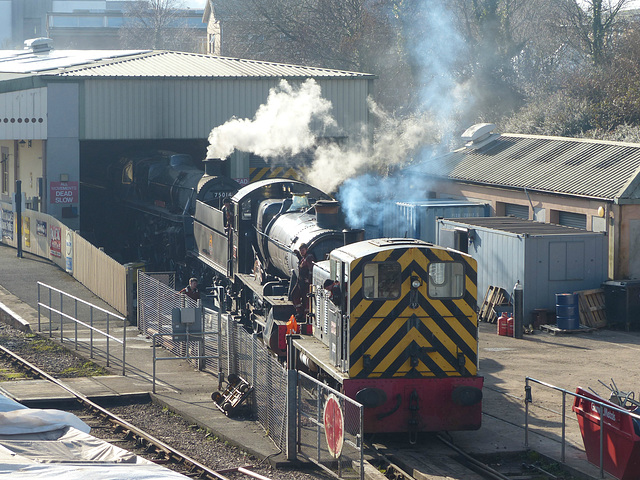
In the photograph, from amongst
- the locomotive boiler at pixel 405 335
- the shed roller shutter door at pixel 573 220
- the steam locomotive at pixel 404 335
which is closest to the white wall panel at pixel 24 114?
the shed roller shutter door at pixel 573 220

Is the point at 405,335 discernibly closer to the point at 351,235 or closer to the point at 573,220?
the point at 351,235

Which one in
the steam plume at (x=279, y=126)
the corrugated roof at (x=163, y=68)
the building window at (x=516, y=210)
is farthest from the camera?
the corrugated roof at (x=163, y=68)

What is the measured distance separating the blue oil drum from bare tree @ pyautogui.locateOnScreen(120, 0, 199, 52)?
79196mm

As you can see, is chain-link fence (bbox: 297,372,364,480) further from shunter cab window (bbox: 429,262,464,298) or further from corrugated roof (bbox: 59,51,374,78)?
corrugated roof (bbox: 59,51,374,78)

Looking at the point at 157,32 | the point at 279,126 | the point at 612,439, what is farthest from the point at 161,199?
the point at 157,32

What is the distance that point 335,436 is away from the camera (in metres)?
11.5

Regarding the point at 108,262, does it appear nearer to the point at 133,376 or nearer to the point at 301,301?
the point at 133,376

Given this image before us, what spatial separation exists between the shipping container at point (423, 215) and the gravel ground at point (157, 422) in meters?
11.6

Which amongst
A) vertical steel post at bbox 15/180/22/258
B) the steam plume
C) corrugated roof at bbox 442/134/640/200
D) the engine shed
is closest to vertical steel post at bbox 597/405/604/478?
corrugated roof at bbox 442/134/640/200

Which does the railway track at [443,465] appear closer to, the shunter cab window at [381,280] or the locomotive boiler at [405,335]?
the locomotive boiler at [405,335]

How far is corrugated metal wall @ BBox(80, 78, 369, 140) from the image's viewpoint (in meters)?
31.1

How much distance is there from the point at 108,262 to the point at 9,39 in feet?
331

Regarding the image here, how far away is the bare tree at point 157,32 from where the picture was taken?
9731 centimetres

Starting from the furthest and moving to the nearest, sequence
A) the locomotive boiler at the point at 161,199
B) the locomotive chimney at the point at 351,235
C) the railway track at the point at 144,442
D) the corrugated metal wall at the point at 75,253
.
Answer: the locomotive boiler at the point at 161,199, the corrugated metal wall at the point at 75,253, the locomotive chimney at the point at 351,235, the railway track at the point at 144,442
